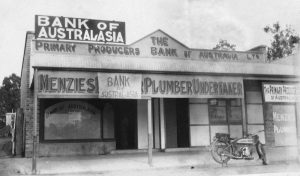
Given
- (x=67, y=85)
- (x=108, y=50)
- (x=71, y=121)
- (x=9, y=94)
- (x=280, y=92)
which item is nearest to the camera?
(x=67, y=85)

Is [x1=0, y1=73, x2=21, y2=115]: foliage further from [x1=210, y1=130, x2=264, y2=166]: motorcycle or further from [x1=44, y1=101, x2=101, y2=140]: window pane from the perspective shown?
[x1=210, y1=130, x2=264, y2=166]: motorcycle

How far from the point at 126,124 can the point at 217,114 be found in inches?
157

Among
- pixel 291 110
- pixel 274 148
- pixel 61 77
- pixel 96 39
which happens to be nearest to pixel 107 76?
pixel 61 77

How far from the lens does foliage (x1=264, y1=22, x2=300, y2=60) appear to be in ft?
140

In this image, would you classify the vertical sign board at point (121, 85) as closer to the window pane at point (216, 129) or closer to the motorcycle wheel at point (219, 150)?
the motorcycle wheel at point (219, 150)

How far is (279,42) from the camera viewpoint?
142 feet

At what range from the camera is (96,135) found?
16141 mm

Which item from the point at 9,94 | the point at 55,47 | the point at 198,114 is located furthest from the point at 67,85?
the point at 9,94

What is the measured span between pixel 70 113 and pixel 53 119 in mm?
701

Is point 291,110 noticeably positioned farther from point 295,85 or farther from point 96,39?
point 96,39

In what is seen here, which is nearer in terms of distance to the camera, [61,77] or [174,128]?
[61,77]

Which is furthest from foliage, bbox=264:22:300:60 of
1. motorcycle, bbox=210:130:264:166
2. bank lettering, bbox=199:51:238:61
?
motorcycle, bbox=210:130:264:166

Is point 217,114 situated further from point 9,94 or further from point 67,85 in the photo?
point 9,94

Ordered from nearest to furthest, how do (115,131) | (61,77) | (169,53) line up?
(61,77) < (115,131) < (169,53)
